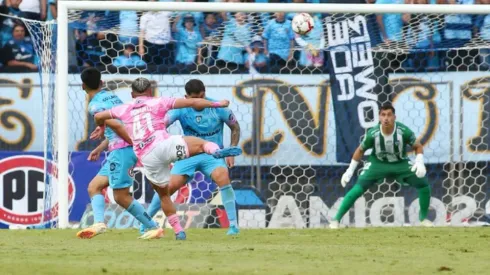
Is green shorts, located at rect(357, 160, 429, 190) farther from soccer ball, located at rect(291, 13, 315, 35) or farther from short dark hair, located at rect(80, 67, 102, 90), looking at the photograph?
short dark hair, located at rect(80, 67, 102, 90)

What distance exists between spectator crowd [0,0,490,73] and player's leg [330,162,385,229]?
5.85 feet

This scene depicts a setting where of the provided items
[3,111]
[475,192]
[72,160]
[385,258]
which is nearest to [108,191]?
[72,160]

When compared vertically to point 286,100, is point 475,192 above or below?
below

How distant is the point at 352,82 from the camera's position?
16.6 meters

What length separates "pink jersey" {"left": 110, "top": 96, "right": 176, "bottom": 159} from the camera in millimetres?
11867

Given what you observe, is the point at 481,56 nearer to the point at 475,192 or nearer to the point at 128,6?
the point at 475,192

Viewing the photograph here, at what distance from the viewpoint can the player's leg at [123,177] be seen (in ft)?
41.9

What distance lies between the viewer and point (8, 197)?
16.3m

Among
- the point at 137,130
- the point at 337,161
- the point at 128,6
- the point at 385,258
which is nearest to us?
the point at 385,258

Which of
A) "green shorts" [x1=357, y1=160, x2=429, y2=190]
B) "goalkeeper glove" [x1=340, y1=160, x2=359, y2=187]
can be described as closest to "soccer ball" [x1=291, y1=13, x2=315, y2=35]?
"goalkeeper glove" [x1=340, y1=160, x2=359, y2=187]

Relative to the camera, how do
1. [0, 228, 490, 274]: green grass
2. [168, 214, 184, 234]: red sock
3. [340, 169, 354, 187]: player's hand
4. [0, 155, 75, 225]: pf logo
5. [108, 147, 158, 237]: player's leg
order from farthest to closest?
[0, 155, 75, 225]: pf logo, [340, 169, 354, 187]: player's hand, [108, 147, 158, 237]: player's leg, [168, 214, 184, 234]: red sock, [0, 228, 490, 274]: green grass

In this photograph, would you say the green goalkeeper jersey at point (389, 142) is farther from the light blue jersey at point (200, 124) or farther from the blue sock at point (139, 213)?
the blue sock at point (139, 213)

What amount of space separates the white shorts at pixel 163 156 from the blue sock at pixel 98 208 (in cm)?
154

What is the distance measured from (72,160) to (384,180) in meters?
4.33
